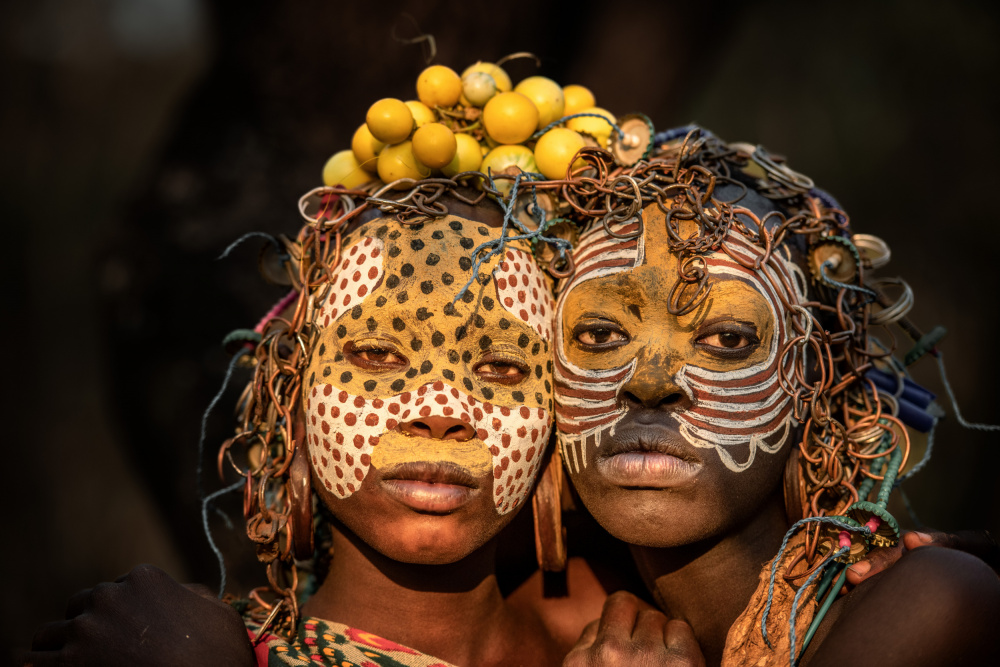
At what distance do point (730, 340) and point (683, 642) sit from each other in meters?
0.75

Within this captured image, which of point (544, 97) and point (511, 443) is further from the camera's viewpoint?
point (544, 97)

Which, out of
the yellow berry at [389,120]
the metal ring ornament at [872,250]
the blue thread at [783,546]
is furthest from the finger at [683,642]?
the yellow berry at [389,120]

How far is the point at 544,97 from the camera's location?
2.60 metres

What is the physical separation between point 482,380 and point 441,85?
87 cm

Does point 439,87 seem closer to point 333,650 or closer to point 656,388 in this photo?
point 656,388

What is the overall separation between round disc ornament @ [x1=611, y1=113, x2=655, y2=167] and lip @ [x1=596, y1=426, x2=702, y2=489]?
80cm

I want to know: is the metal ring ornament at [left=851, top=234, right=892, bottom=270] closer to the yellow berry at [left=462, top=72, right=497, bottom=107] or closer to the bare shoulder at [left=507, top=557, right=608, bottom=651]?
the yellow berry at [left=462, top=72, right=497, bottom=107]

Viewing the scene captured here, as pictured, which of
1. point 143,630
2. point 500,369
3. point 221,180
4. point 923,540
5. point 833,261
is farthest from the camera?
point 221,180

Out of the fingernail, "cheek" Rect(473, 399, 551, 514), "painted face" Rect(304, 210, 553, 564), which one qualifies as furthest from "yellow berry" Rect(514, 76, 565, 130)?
the fingernail

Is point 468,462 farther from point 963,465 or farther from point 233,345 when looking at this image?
point 963,465

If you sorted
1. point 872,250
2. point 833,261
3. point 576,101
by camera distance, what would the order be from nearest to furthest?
point 833,261
point 872,250
point 576,101

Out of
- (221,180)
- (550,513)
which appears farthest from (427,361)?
(221,180)

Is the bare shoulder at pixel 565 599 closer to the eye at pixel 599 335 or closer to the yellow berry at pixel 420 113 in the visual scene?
the eye at pixel 599 335

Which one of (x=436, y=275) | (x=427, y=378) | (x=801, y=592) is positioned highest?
(x=436, y=275)
